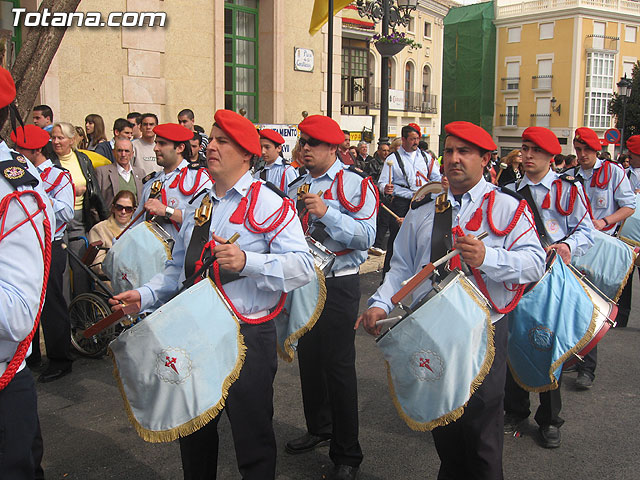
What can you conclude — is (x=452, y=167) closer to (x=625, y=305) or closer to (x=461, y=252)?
(x=461, y=252)

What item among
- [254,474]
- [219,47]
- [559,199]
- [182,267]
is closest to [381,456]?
[254,474]

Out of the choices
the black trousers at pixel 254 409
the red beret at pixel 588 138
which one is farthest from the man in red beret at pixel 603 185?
the black trousers at pixel 254 409

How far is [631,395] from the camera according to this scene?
18.0 feet

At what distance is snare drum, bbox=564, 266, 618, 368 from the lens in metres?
3.98

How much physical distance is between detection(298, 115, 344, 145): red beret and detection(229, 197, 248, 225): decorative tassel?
1.25m

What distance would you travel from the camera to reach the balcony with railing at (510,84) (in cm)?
5756

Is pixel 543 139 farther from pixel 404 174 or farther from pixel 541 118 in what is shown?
pixel 541 118

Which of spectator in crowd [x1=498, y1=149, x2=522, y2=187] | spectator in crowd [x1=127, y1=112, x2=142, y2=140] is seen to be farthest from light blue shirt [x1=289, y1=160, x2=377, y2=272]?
spectator in crowd [x1=498, y1=149, x2=522, y2=187]

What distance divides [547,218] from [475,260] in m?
2.47

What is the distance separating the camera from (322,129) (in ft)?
13.9

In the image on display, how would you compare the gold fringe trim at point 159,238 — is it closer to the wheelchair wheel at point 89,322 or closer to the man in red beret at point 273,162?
the wheelchair wheel at point 89,322

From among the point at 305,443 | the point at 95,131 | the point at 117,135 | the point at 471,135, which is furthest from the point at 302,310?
the point at 95,131

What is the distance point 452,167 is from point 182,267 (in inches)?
58.1

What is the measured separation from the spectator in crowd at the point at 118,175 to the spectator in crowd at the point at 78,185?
38 cm
